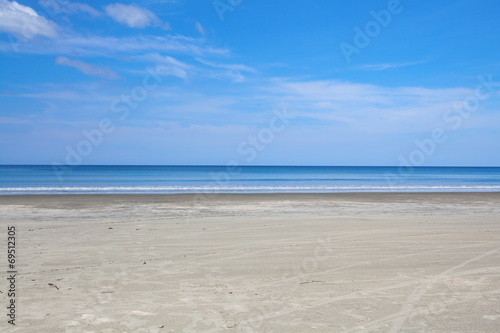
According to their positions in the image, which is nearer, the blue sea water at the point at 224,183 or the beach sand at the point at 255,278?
the beach sand at the point at 255,278

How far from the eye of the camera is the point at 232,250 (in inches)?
337

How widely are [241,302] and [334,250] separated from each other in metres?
3.81

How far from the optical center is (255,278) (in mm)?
6359

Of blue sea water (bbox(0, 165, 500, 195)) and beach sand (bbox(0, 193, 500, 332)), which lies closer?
beach sand (bbox(0, 193, 500, 332))

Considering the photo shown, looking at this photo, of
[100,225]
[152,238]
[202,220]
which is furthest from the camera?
[202,220]

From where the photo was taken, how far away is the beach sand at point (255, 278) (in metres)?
4.58

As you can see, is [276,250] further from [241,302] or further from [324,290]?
[241,302]

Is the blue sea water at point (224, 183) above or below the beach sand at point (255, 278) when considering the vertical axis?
above

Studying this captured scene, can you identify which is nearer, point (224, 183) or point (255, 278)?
point (255, 278)

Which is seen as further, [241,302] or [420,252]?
[420,252]

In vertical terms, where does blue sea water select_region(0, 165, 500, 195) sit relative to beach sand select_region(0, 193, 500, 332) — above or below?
above

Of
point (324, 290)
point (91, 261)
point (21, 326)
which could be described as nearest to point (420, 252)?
point (324, 290)

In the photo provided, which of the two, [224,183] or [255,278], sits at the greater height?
[224,183]

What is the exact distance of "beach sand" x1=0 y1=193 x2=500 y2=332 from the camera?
458 centimetres
